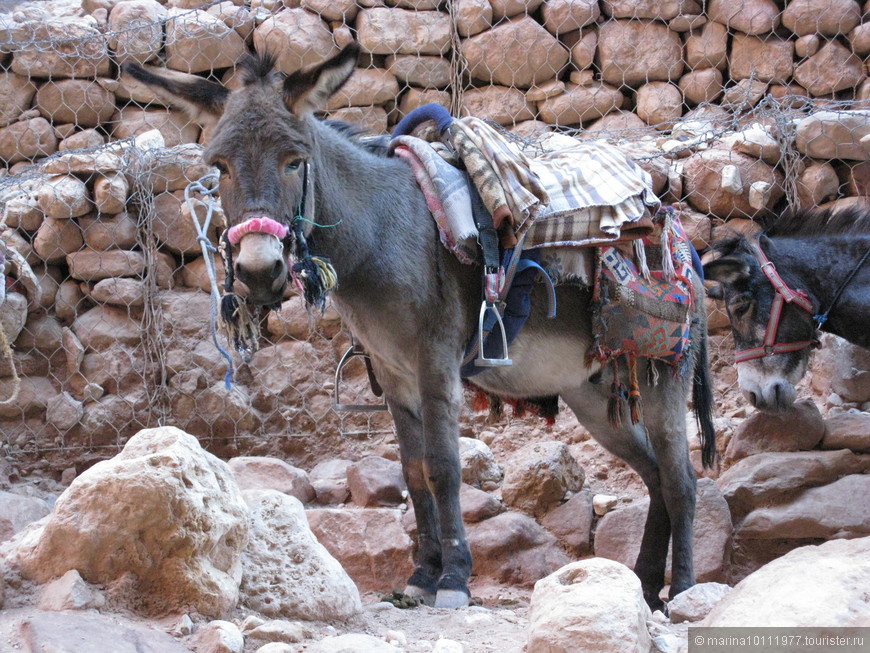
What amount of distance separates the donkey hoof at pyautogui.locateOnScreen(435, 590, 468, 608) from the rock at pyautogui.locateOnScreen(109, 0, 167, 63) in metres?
3.84

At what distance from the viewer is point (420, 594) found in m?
3.06

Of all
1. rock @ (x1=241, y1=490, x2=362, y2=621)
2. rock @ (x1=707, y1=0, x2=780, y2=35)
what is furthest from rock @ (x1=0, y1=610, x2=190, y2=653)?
rock @ (x1=707, y1=0, x2=780, y2=35)

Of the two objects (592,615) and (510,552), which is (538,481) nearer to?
(510,552)

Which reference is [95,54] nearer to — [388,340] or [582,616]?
[388,340]

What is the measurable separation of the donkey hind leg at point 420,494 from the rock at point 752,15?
11.7 ft

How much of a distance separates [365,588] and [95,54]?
3.57m

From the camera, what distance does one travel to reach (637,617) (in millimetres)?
1934

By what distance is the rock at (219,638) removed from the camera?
1.88 m

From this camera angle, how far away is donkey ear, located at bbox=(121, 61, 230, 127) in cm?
288

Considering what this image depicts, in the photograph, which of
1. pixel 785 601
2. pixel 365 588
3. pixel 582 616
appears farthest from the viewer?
pixel 365 588

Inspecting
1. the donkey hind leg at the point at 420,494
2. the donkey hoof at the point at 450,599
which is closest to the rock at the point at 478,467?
the donkey hind leg at the point at 420,494

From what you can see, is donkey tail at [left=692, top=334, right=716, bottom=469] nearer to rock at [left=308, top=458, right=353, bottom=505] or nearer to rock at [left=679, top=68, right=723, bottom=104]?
rock at [left=308, top=458, right=353, bottom=505]

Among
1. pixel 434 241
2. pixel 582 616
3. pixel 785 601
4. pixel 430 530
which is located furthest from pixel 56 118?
pixel 785 601

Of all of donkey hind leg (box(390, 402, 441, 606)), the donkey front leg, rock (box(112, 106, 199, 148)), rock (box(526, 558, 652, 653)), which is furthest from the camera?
rock (box(112, 106, 199, 148))
